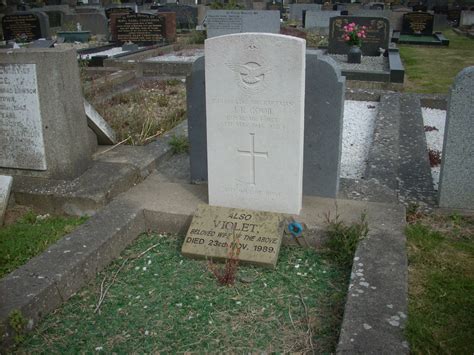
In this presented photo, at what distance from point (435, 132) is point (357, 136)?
1193 millimetres

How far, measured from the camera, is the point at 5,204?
13.6 feet

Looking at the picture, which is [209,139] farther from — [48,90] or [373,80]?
[373,80]

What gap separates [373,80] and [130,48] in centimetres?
719

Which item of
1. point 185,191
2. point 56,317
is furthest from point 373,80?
point 56,317

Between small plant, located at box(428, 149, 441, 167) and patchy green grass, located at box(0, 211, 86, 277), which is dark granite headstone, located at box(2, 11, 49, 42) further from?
small plant, located at box(428, 149, 441, 167)

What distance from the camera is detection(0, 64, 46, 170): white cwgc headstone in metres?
4.18

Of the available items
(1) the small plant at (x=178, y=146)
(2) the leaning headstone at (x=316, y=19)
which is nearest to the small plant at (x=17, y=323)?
(1) the small plant at (x=178, y=146)

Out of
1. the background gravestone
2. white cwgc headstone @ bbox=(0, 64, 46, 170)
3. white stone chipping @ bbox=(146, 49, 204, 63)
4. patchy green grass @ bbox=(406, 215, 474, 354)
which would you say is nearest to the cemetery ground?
patchy green grass @ bbox=(406, 215, 474, 354)

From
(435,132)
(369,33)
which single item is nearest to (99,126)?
(435,132)

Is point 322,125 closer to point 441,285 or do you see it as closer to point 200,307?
point 441,285

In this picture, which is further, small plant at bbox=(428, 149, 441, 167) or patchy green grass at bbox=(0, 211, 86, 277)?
small plant at bbox=(428, 149, 441, 167)

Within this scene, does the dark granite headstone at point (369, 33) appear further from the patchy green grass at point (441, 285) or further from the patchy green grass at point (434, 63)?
the patchy green grass at point (441, 285)

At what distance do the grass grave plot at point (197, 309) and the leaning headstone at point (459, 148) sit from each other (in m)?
1.32

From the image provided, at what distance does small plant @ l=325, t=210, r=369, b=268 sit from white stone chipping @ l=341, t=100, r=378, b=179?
70.7 inches
